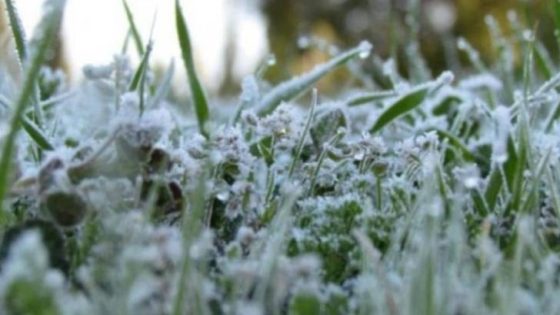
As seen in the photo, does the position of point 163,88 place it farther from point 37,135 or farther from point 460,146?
point 460,146

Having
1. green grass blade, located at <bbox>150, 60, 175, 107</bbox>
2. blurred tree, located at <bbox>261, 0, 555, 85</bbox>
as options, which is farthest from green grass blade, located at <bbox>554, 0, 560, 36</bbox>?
blurred tree, located at <bbox>261, 0, 555, 85</bbox>

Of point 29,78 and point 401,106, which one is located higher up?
point 401,106

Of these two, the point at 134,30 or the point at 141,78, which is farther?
the point at 134,30

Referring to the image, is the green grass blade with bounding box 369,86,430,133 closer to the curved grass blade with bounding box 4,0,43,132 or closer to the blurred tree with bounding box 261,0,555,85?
the curved grass blade with bounding box 4,0,43,132

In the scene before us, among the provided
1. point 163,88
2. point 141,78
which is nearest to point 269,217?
point 141,78

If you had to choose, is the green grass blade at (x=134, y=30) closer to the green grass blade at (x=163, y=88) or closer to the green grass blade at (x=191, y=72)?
the green grass blade at (x=163, y=88)

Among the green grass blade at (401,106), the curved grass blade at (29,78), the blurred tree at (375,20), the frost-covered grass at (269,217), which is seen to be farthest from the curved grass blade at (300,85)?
the blurred tree at (375,20)
